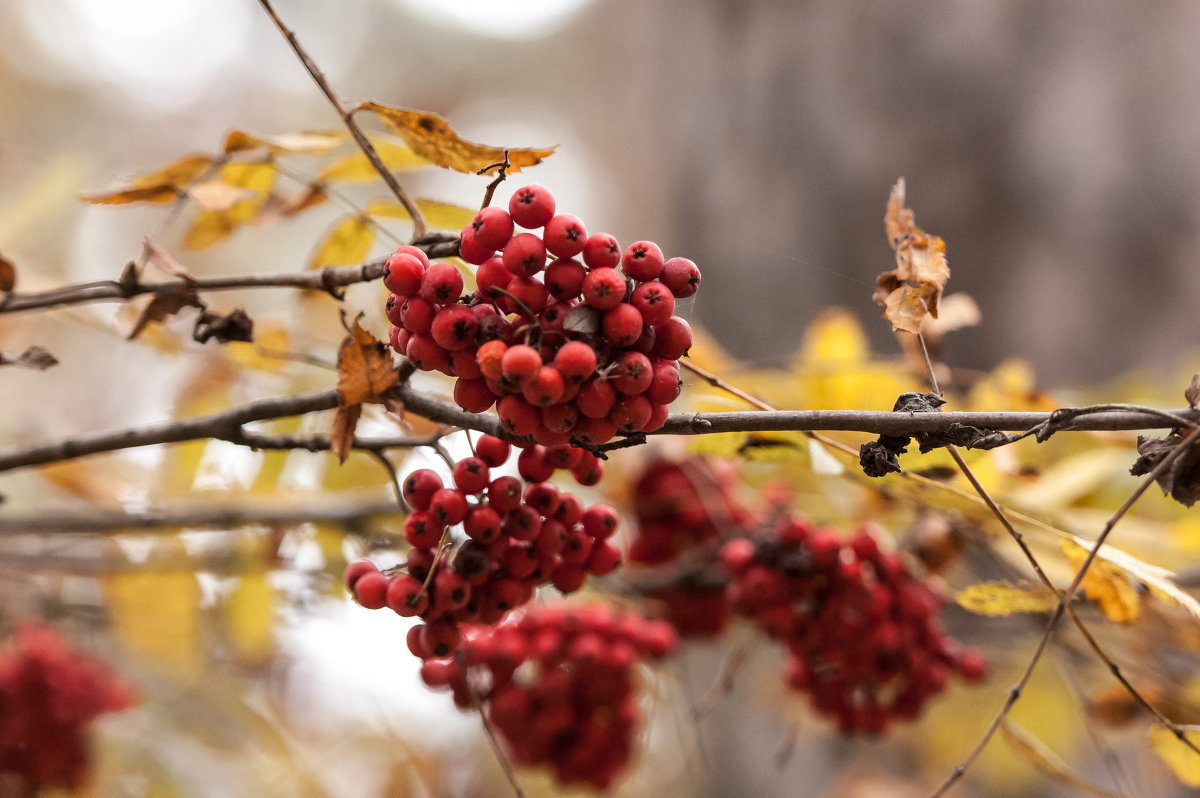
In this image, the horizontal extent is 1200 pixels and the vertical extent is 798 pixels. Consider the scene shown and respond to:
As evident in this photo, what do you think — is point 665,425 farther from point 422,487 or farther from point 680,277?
point 422,487

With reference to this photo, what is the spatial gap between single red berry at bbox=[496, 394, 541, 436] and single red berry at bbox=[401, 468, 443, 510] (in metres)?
0.17

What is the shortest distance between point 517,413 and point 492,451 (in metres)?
0.18

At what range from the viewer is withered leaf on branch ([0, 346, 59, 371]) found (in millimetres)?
624

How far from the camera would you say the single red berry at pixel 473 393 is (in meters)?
0.46

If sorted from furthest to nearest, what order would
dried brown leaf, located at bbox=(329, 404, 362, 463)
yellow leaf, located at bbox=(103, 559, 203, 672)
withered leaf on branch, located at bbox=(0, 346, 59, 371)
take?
1. yellow leaf, located at bbox=(103, 559, 203, 672)
2. withered leaf on branch, located at bbox=(0, 346, 59, 371)
3. dried brown leaf, located at bbox=(329, 404, 362, 463)

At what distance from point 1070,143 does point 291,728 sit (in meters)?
2.11


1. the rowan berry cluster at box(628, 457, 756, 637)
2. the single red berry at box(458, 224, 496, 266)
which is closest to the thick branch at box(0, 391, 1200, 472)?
the single red berry at box(458, 224, 496, 266)

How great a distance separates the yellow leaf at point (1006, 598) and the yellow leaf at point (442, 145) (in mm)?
469

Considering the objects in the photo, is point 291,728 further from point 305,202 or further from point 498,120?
point 498,120

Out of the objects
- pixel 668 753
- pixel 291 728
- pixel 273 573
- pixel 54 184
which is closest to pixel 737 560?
pixel 273 573

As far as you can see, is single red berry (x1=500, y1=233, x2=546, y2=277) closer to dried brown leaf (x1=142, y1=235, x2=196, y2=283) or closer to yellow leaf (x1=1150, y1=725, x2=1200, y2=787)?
dried brown leaf (x1=142, y1=235, x2=196, y2=283)

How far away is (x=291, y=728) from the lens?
1.87 m

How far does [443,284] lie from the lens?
0.44m

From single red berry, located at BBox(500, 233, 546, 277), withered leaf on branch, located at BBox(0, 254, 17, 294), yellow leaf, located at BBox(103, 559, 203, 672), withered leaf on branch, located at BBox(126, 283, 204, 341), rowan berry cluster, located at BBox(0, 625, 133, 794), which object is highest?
single red berry, located at BBox(500, 233, 546, 277)
